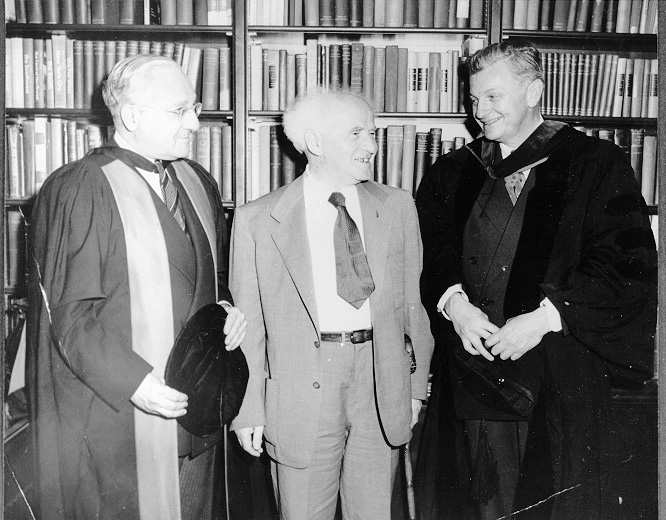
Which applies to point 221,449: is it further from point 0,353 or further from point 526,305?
point 526,305

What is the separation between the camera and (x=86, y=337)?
154cm

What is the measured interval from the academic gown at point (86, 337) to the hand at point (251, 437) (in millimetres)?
301

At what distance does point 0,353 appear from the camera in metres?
1.63

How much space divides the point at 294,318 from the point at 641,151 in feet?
4.17

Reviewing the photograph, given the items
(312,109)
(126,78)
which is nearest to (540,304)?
(312,109)

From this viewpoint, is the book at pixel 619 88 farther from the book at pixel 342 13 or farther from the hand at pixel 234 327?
the hand at pixel 234 327

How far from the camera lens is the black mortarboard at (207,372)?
164 centimetres

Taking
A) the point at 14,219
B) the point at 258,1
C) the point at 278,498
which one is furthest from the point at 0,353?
the point at 258,1

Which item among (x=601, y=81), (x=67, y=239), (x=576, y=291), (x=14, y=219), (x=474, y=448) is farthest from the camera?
(x=601, y=81)

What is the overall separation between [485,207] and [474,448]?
29.7 inches

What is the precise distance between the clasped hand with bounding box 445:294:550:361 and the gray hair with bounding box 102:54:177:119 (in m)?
1.06

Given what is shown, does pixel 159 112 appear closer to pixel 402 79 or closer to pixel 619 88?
pixel 402 79

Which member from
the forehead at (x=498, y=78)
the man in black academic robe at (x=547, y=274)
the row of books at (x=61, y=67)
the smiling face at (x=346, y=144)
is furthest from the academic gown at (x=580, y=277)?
the row of books at (x=61, y=67)

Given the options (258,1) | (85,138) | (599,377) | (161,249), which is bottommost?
(599,377)
